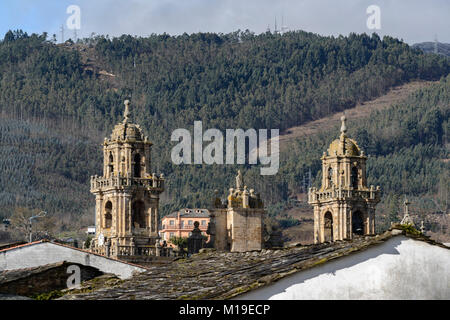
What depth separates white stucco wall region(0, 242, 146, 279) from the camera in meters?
35.3

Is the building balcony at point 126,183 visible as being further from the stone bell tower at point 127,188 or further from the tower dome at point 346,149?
the tower dome at point 346,149

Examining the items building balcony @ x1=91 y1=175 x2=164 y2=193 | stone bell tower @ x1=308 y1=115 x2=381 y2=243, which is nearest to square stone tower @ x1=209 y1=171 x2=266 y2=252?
building balcony @ x1=91 y1=175 x2=164 y2=193

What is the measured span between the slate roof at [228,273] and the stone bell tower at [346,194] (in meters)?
70.4

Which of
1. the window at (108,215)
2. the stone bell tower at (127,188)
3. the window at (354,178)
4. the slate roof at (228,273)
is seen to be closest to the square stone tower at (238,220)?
the stone bell tower at (127,188)

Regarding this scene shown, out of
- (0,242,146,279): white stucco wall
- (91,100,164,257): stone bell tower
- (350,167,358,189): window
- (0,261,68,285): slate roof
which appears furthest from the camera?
(350,167,358,189): window

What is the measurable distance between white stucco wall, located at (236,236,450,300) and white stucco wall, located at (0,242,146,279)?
14.0 metres

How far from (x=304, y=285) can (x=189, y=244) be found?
64.9m

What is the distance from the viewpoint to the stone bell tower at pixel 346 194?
9919 cm

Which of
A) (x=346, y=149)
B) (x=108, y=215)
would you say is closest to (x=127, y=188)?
(x=108, y=215)

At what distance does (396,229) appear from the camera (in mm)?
22594

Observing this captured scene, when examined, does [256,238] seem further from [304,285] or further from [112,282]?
[304,285]

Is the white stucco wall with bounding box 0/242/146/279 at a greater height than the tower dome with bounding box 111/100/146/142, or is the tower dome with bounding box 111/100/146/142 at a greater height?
the tower dome with bounding box 111/100/146/142

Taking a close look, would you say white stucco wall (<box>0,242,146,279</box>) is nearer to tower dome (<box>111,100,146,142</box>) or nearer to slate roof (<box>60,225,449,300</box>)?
slate roof (<box>60,225,449,300</box>)

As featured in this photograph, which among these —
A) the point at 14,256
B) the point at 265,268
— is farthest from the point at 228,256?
the point at 14,256
